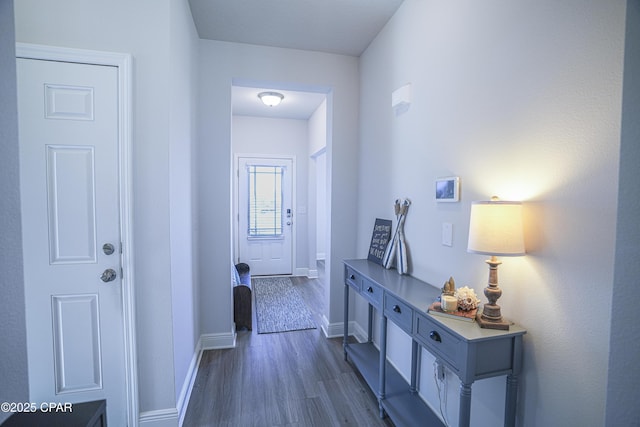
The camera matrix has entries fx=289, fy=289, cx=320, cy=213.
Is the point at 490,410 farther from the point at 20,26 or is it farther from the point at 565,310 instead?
the point at 20,26

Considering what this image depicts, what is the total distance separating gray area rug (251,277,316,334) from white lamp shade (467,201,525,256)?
8.10 feet

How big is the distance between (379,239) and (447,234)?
817 mm

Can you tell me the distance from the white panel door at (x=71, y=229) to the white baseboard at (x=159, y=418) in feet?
A: 0.56

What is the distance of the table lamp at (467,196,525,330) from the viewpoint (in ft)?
3.68

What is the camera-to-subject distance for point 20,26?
1.45 meters

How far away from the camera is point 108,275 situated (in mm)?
1585

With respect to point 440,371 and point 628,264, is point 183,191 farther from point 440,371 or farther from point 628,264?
point 628,264

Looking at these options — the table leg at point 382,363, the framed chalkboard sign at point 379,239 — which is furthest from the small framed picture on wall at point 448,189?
the table leg at point 382,363

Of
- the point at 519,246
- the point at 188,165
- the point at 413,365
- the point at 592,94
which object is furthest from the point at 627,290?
the point at 188,165

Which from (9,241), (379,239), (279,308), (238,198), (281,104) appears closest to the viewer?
(9,241)

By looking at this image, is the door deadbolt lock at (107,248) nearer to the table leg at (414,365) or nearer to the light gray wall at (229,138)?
the light gray wall at (229,138)

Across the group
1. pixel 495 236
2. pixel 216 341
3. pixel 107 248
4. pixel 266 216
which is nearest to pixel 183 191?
pixel 107 248

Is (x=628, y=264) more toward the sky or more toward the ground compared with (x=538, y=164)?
more toward the ground

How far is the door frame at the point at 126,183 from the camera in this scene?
151 cm
